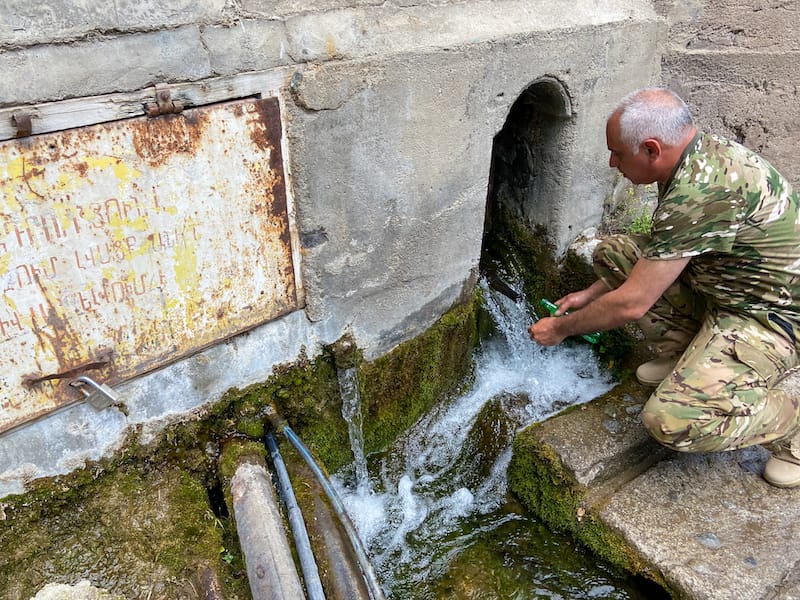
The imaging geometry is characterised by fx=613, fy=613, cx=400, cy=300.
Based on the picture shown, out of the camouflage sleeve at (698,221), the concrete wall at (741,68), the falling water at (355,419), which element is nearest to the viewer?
the camouflage sleeve at (698,221)

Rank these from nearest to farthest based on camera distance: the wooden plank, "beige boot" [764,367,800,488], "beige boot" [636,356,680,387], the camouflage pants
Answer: the wooden plank
the camouflage pants
"beige boot" [764,367,800,488]
"beige boot" [636,356,680,387]

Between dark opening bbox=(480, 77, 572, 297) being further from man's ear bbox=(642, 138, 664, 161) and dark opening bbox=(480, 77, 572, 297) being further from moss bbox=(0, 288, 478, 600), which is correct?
moss bbox=(0, 288, 478, 600)

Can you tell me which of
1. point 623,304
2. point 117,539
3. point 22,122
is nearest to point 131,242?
point 22,122

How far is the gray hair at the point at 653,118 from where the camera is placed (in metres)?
2.55

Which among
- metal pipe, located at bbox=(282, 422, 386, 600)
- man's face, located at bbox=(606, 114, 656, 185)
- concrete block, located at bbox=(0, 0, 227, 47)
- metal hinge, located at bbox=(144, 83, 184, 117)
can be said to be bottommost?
metal pipe, located at bbox=(282, 422, 386, 600)

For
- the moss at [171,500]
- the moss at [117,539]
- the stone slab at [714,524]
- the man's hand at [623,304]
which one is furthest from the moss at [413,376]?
the stone slab at [714,524]

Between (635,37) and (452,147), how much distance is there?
59.4 inches

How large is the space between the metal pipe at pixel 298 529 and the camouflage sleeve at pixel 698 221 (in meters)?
1.89

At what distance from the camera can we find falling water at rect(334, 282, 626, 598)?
3.14 metres

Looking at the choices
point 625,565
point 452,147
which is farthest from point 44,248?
point 625,565

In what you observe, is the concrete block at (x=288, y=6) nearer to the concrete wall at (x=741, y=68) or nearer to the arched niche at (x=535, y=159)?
the arched niche at (x=535, y=159)

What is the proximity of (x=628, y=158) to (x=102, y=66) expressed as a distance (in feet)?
6.79

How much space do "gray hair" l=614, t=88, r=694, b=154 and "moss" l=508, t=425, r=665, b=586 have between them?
5.09ft

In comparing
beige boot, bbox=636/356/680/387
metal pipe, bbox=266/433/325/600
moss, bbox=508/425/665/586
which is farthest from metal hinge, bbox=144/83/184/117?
beige boot, bbox=636/356/680/387
